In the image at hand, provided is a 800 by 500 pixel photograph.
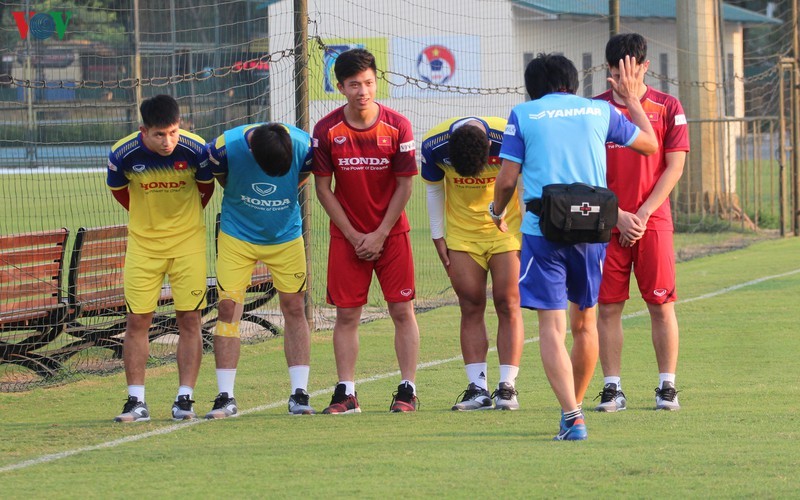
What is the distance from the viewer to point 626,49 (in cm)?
701

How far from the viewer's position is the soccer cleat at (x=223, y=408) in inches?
292


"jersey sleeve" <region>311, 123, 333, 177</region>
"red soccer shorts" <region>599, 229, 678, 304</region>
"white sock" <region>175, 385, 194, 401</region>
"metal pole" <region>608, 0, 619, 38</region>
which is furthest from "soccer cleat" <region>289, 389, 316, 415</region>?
"metal pole" <region>608, 0, 619, 38</region>

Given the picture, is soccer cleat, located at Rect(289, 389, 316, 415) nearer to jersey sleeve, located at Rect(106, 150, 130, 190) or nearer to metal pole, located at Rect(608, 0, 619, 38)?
jersey sleeve, located at Rect(106, 150, 130, 190)

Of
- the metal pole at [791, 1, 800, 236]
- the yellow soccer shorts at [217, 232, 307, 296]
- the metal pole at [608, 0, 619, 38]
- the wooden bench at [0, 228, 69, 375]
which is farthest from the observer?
the metal pole at [791, 1, 800, 236]

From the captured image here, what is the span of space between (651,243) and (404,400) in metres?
1.77

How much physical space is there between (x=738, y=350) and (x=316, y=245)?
5.32 meters

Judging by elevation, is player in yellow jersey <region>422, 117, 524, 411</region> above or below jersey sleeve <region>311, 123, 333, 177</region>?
below

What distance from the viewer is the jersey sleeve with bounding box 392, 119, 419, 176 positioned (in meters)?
7.55

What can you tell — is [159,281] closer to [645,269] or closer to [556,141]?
[556,141]

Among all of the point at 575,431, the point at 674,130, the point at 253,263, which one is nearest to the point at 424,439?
the point at 575,431

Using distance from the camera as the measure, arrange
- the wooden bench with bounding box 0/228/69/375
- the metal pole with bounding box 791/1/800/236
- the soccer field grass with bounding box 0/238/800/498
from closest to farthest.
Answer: the soccer field grass with bounding box 0/238/800/498, the wooden bench with bounding box 0/228/69/375, the metal pole with bounding box 791/1/800/236

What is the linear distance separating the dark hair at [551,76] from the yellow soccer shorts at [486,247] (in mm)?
1340

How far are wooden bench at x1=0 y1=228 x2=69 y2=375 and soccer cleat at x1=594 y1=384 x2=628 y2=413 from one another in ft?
13.9

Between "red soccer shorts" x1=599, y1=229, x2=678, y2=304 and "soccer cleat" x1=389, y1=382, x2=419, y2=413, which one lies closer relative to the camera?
"red soccer shorts" x1=599, y1=229, x2=678, y2=304
